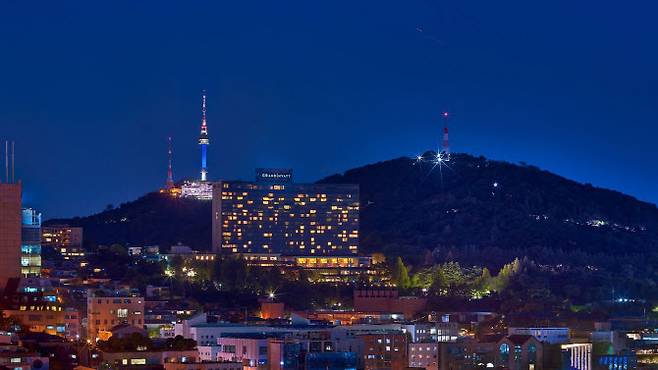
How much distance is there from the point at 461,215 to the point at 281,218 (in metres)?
16.5

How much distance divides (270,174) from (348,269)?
8110 millimetres

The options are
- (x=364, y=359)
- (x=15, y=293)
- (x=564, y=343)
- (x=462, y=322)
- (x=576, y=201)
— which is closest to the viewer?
(x=364, y=359)

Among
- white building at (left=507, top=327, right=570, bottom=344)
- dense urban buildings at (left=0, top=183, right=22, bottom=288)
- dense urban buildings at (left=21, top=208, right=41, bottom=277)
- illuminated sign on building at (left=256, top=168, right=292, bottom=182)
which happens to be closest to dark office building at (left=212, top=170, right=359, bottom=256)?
illuminated sign on building at (left=256, top=168, right=292, bottom=182)

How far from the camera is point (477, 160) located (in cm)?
11888

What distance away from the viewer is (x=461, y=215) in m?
109

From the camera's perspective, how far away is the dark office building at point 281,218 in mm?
95250

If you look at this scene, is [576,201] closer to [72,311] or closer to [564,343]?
[564,343]

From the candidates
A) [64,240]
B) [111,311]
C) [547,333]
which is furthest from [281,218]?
[111,311]

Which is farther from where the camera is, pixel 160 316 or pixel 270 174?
pixel 270 174

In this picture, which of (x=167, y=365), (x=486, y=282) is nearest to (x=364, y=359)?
(x=167, y=365)

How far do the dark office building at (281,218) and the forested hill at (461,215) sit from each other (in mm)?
3567

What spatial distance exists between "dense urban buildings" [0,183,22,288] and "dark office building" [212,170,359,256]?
110ft

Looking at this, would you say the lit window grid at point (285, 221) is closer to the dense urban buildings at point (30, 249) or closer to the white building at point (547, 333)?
the dense urban buildings at point (30, 249)

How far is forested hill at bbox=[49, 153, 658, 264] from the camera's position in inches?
4050
